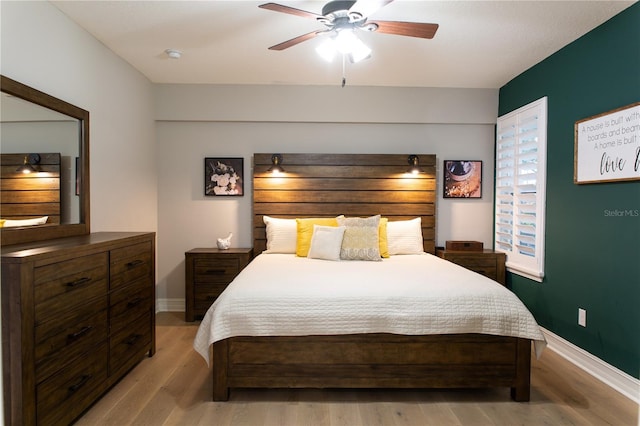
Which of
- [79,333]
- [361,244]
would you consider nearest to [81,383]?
[79,333]

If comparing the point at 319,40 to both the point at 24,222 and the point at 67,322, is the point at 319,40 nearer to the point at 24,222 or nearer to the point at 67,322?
the point at 24,222

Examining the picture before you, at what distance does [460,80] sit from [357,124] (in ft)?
3.89

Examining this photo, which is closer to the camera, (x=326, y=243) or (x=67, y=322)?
(x=67, y=322)

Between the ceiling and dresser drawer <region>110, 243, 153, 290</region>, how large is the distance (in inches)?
65.5

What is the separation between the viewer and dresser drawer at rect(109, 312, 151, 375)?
237 centimetres

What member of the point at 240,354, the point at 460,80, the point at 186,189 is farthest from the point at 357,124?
the point at 240,354

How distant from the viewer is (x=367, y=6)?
2.02 metres

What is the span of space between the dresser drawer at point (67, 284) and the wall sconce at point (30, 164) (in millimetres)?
653

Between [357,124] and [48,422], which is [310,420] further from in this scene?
[357,124]

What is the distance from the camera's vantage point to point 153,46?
3.09m

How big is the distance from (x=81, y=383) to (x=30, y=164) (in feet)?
4.34

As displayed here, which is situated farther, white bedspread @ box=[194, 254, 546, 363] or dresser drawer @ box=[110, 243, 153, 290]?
dresser drawer @ box=[110, 243, 153, 290]

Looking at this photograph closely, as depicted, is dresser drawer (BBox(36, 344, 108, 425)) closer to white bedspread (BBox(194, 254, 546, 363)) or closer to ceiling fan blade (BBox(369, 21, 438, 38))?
white bedspread (BBox(194, 254, 546, 363))

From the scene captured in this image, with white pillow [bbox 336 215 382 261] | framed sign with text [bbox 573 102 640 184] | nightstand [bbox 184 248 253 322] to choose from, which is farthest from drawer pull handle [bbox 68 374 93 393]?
framed sign with text [bbox 573 102 640 184]
